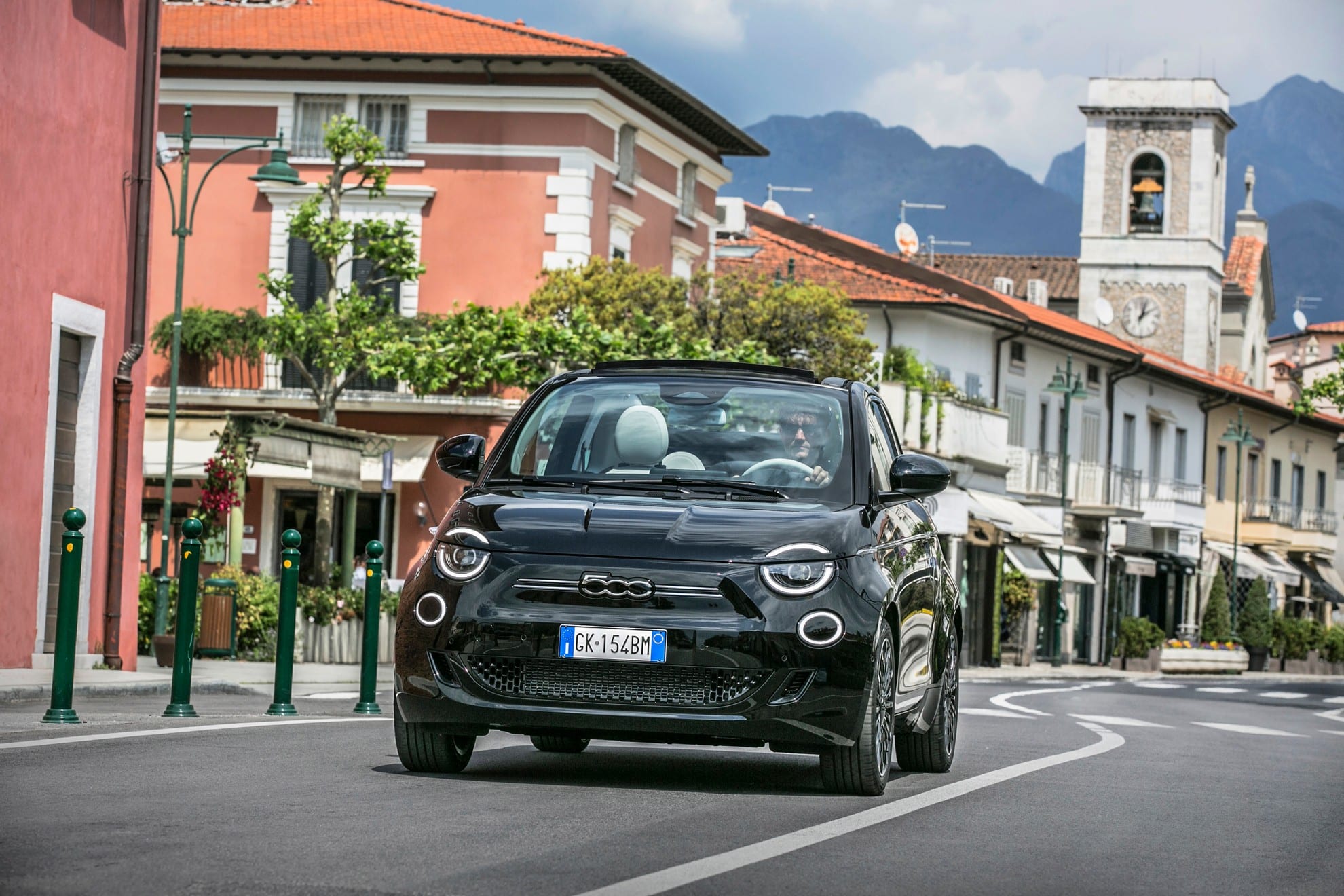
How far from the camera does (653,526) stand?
8719 millimetres

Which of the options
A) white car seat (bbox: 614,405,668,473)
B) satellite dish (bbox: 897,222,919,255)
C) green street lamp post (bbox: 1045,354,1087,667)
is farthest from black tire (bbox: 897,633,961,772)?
satellite dish (bbox: 897,222,919,255)

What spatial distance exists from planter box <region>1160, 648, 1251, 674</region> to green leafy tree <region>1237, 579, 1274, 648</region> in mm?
6369

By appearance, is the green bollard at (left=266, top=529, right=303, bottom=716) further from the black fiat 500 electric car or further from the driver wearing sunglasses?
the driver wearing sunglasses

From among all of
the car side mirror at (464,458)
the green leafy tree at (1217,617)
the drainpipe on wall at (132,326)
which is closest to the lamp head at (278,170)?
the drainpipe on wall at (132,326)

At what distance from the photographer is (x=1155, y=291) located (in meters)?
80.2

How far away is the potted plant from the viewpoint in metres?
62.4

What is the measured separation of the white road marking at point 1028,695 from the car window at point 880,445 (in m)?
10.6

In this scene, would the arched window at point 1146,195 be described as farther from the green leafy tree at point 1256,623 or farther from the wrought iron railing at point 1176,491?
the green leafy tree at point 1256,623

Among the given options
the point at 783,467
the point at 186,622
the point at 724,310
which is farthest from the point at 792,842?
the point at 724,310

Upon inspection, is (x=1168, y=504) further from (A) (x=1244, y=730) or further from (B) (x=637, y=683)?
Answer: (B) (x=637, y=683)

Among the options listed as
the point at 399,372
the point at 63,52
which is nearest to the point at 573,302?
the point at 399,372

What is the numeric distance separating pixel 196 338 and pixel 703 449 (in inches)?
1222

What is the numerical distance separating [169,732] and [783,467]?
3648mm

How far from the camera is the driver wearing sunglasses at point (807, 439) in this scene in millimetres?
9578
